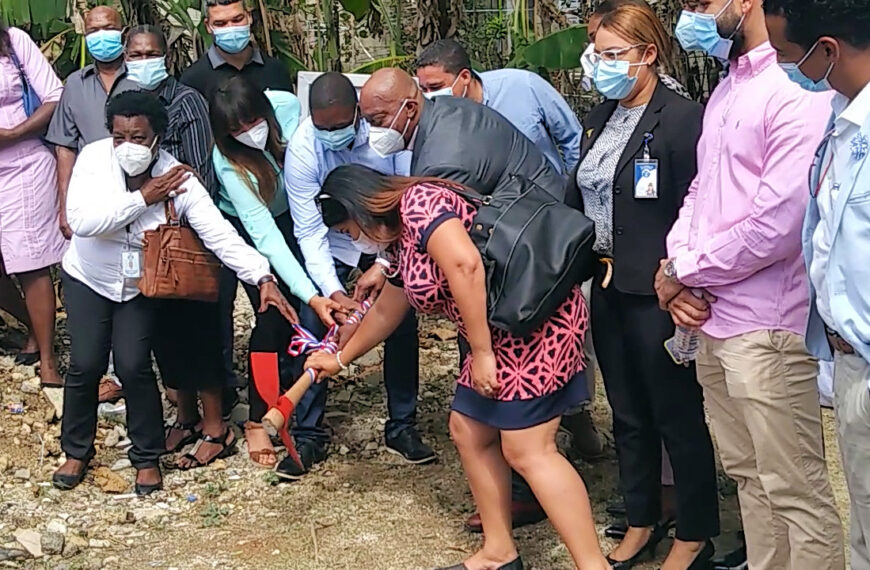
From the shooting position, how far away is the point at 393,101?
3.65 m

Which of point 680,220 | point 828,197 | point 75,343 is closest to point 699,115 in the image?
point 680,220

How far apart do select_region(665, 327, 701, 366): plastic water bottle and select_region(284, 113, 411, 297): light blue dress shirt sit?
1591 mm

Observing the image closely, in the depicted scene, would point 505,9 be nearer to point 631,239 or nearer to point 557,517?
point 631,239

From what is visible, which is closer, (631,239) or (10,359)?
(631,239)

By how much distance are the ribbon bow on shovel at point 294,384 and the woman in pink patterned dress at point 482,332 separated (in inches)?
19.3

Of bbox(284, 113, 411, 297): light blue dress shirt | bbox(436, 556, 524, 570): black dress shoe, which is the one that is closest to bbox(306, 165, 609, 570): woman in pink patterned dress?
bbox(436, 556, 524, 570): black dress shoe

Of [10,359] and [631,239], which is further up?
[631,239]

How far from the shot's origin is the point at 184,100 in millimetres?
4641

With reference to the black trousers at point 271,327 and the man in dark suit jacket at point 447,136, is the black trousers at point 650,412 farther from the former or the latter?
the black trousers at point 271,327

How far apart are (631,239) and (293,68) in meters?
4.10

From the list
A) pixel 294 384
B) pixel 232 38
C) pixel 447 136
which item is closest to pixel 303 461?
pixel 294 384

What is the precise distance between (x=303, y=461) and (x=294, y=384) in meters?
0.95

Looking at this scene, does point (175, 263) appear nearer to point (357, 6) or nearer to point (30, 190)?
point (30, 190)

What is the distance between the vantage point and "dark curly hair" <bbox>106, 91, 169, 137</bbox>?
13.5 feet
